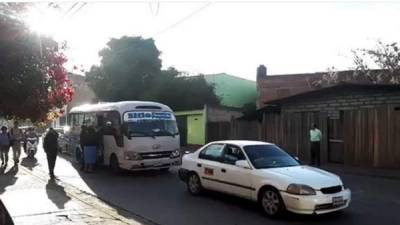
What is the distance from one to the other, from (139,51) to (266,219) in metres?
36.6

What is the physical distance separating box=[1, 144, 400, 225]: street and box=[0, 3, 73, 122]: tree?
320cm

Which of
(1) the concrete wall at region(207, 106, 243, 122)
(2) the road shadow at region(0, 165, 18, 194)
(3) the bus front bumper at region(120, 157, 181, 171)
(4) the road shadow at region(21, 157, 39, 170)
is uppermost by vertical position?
(1) the concrete wall at region(207, 106, 243, 122)

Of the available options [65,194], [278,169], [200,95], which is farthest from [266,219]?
[200,95]

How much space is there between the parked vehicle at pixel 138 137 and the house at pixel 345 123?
724cm

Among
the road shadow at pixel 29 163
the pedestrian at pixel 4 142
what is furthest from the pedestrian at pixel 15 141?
the pedestrian at pixel 4 142

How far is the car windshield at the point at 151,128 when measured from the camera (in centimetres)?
1702

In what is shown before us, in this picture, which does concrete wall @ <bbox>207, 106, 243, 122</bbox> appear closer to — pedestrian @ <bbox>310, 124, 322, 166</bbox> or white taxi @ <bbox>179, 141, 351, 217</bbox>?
pedestrian @ <bbox>310, 124, 322, 166</bbox>

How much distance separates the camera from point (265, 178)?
10.2 m

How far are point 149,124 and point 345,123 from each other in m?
8.13

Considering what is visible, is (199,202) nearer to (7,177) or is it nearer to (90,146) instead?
(90,146)

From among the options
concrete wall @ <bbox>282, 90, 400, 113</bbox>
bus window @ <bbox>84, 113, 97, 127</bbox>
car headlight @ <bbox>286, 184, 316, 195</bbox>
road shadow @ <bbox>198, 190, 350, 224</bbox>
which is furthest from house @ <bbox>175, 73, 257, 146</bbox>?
car headlight @ <bbox>286, 184, 316, 195</bbox>

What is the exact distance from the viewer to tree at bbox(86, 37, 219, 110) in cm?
4350

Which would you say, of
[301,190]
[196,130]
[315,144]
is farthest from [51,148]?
[196,130]

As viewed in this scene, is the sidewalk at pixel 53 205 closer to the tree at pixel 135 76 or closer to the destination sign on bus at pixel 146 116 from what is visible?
the destination sign on bus at pixel 146 116
